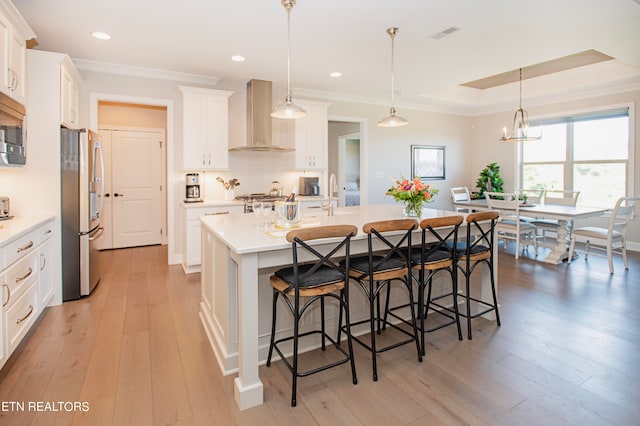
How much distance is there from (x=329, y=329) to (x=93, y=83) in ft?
14.2

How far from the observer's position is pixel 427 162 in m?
7.52

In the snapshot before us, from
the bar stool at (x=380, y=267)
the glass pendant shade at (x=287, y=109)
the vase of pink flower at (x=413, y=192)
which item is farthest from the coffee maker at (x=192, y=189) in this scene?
the bar stool at (x=380, y=267)

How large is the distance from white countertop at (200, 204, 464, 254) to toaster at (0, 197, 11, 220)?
5.70ft

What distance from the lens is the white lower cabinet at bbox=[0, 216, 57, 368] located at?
89.4 inches

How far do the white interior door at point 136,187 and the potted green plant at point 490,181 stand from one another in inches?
244

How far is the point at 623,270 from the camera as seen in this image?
460 cm

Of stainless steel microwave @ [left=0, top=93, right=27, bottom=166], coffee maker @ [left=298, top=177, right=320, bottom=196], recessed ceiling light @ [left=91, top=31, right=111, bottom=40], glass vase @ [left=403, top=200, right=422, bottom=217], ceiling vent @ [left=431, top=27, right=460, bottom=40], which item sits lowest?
glass vase @ [left=403, top=200, right=422, bottom=217]

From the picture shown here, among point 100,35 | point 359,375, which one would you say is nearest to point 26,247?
point 100,35

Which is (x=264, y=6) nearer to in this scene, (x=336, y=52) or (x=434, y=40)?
(x=336, y=52)

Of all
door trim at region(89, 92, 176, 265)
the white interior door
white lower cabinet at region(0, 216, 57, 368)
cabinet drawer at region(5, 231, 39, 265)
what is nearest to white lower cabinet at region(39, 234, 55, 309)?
white lower cabinet at region(0, 216, 57, 368)

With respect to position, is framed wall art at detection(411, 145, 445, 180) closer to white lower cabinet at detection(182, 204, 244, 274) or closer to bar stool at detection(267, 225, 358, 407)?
white lower cabinet at detection(182, 204, 244, 274)


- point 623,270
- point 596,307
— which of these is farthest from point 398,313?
point 623,270

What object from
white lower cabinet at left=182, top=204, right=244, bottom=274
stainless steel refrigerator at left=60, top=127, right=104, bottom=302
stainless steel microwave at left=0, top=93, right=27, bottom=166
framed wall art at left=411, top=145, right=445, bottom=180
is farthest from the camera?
framed wall art at left=411, top=145, right=445, bottom=180

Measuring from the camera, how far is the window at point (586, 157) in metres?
5.86
